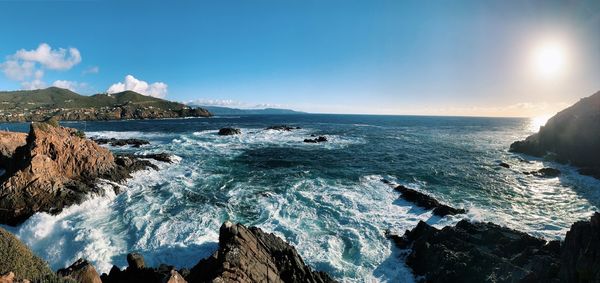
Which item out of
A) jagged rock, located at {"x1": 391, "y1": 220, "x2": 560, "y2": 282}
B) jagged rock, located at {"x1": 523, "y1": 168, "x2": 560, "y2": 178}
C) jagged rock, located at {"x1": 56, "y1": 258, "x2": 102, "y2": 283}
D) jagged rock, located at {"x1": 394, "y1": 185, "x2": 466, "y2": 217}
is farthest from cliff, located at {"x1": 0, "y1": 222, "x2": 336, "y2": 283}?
jagged rock, located at {"x1": 523, "y1": 168, "x2": 560, "y2": 178}

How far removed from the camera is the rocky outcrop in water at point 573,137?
141ft

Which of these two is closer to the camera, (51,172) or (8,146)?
(51,172)

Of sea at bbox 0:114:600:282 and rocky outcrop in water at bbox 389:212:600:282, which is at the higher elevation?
rocky outcrop in water at bbox 389:212:600:282

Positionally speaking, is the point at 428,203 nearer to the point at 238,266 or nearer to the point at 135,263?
the point at 238,266

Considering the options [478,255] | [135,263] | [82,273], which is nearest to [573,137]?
[478,255]

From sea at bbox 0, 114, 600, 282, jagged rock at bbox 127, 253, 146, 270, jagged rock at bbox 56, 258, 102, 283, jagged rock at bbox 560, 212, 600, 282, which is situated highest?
jagged rock at bbox 560, 212, 600, 282

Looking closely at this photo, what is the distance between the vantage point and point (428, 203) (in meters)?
25.5

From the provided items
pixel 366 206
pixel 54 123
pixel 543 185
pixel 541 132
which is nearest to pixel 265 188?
pixel 366 206

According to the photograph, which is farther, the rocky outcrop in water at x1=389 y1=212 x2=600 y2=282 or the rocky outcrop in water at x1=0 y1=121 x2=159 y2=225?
the rocky outcrop in water at x1=0 y1=121 x2=159 y2=225

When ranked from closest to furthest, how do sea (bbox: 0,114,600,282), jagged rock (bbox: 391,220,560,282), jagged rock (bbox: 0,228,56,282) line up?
1. jagged rock (bbox: 0,228,56,282)
2. jagged rock (bbox: 391,220,560,282)
3. sea (bbox: 0,114,600,282)

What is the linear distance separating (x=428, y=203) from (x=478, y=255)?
10.2 meters

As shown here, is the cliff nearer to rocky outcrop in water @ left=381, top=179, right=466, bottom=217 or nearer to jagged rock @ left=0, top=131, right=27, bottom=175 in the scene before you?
rocky outcrop in water @ left=381, top=179, right=466, bottom=217

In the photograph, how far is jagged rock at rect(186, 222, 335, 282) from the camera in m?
11.3

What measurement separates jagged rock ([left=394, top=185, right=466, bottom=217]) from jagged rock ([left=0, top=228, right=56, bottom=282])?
23.8 meters
